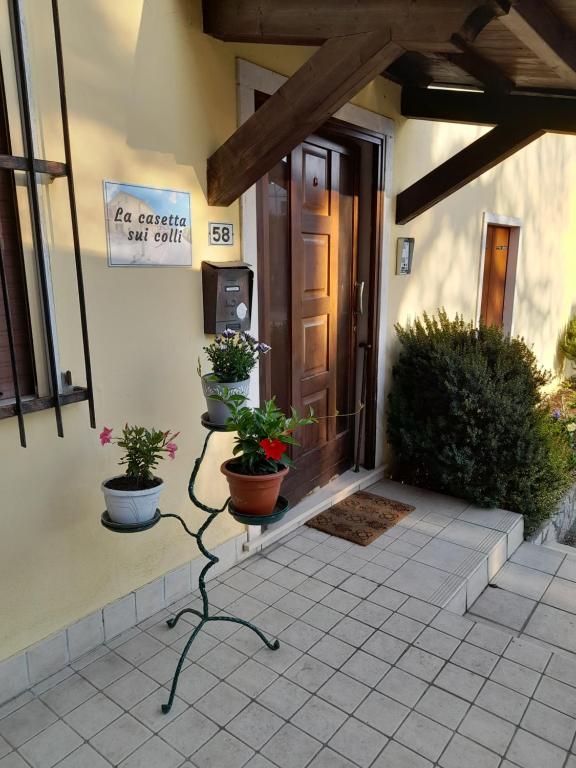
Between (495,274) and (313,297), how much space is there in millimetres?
3330

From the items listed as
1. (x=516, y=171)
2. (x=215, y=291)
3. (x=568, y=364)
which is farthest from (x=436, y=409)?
(x=568, y=364)

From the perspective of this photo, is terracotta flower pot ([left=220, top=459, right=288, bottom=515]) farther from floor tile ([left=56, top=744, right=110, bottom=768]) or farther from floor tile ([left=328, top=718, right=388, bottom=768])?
floor tile ([left=56, top=744, right=110, bottom=768])

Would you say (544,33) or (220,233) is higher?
(544,33)

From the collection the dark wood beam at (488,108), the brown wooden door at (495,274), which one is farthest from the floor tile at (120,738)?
the brown wooden door at (495,274)

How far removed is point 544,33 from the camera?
222 cm

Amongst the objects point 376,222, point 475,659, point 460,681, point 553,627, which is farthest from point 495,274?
point 460,681

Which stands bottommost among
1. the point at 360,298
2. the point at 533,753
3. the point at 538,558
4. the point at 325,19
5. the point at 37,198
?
the point at 538,558

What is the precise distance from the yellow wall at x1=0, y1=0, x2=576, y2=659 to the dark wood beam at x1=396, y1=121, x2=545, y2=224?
122 cm

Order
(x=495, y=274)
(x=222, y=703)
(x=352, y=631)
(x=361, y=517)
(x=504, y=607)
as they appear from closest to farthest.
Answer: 1. (x=222, y=703)
2. (x=352, y=631)
3. (x=504, y=607)
4. (x=361, y=517)
5. (x=495, y=274)

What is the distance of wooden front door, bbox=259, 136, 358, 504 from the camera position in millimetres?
3027

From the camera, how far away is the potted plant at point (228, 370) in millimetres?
2244

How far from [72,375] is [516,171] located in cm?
516

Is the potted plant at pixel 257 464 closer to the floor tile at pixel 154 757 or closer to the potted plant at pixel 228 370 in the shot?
the potted plant at pixel 228 370

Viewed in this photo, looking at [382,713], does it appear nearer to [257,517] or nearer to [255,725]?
[255,725]
